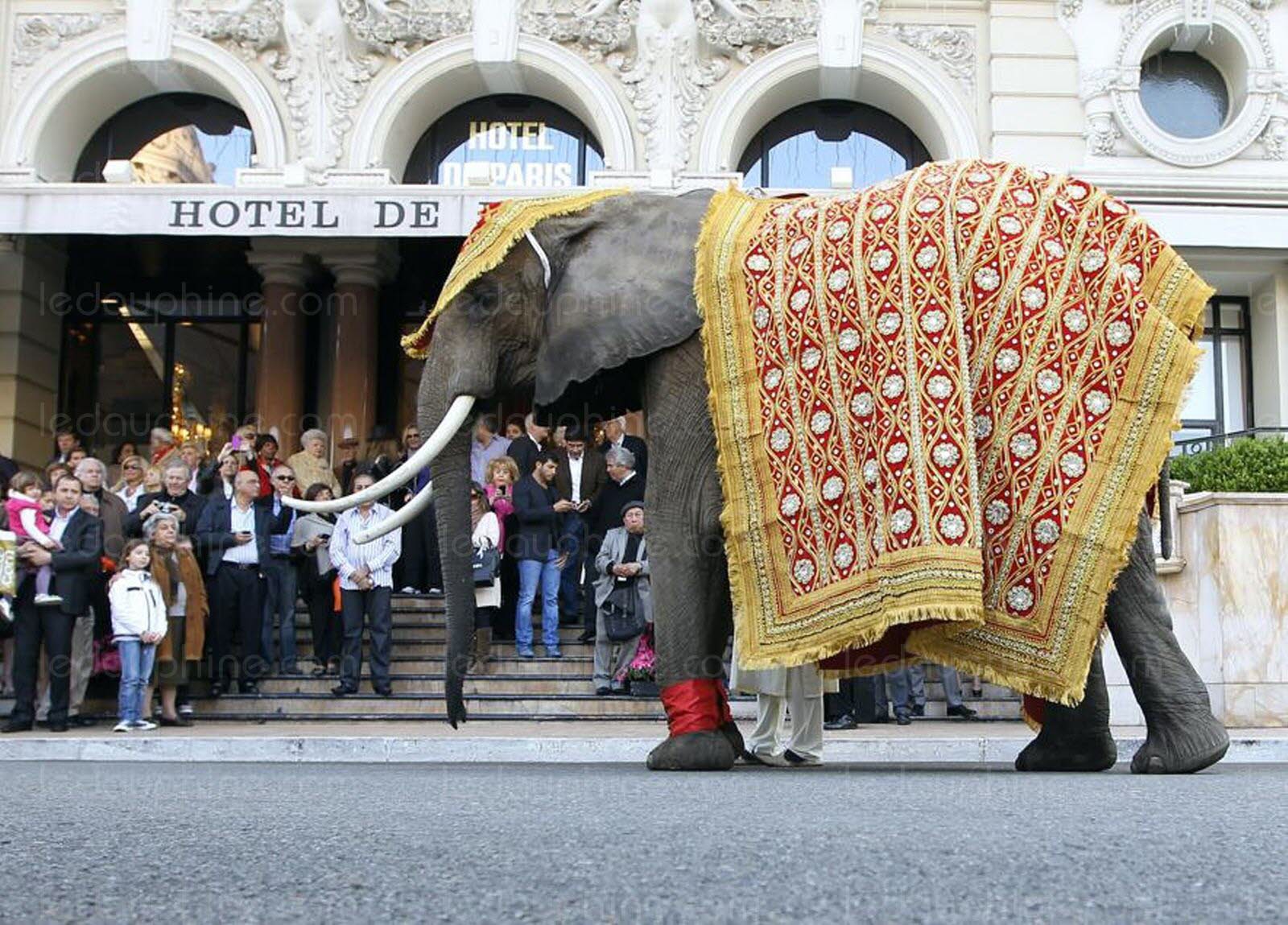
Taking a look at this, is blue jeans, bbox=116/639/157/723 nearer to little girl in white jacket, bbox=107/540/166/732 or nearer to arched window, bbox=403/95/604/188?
little girl in white jacket, bbox=107/540/166/732

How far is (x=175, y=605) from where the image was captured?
516 inches

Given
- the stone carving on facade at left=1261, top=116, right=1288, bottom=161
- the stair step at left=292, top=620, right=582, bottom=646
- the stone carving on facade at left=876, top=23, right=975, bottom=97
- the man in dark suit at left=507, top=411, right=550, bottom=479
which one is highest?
the stone carving on facade at left=876, top=23, right=975, bottom=97

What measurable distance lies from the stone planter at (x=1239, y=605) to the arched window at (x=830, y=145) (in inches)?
354

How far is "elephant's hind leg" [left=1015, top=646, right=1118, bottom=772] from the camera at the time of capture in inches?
281

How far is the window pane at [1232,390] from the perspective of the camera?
19891mm

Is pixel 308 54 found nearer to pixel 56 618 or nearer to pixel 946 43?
pixel 946 43

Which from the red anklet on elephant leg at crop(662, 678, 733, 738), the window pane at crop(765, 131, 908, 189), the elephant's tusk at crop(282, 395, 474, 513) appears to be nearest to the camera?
the red anklet on elephant leg at crop(662, 678, 733, 738)

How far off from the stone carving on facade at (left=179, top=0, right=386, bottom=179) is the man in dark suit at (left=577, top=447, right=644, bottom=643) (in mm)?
7055

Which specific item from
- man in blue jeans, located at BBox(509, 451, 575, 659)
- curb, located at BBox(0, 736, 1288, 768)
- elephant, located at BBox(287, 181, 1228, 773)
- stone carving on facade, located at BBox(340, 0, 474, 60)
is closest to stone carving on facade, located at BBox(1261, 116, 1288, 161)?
stone carving on facade, located at BBox(340, 0, 474, 60)

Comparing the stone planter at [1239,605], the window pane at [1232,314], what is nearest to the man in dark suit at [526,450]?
the stone planter at [1239,605]

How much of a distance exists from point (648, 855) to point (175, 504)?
1114cm

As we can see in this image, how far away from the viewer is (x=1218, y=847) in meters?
3.37

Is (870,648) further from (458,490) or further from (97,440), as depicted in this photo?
(97,440)

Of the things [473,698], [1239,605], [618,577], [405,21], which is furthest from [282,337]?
[1239,605]
